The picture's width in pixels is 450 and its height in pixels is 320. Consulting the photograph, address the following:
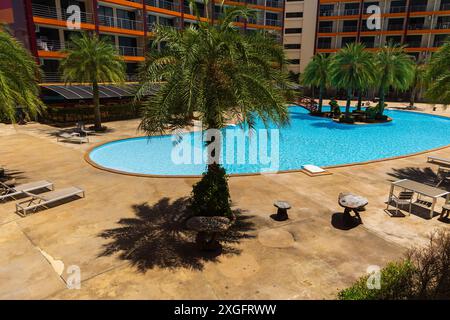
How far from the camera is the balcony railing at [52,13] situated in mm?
32594

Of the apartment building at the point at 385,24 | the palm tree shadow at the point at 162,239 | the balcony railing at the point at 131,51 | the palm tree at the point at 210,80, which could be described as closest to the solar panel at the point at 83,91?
the balcony railing at the point at 131,51

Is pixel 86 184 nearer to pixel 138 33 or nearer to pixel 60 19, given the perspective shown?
pixel 60 19

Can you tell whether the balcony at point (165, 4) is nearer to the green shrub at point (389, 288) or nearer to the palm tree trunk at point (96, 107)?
the palm tree trunk at point (96, 107)

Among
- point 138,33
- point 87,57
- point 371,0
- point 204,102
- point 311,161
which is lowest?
point 311,161

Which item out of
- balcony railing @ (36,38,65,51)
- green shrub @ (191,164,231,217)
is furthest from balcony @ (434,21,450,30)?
green shrub @ (191,164,231,217)

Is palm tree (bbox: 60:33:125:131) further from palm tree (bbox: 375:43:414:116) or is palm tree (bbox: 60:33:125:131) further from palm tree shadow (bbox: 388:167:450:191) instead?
palm tree (bbox: 375:43:414:116)

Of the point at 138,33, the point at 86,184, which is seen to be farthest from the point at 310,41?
the point at 86,184

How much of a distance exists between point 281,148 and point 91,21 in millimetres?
27584

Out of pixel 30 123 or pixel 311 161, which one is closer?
pixel 311 161

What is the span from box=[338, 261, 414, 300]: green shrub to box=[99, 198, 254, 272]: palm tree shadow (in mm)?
3545

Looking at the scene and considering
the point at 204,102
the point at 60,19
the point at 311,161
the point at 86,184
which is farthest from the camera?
the point at 60,19

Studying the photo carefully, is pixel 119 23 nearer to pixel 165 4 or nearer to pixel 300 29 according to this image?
pixel 165 4
